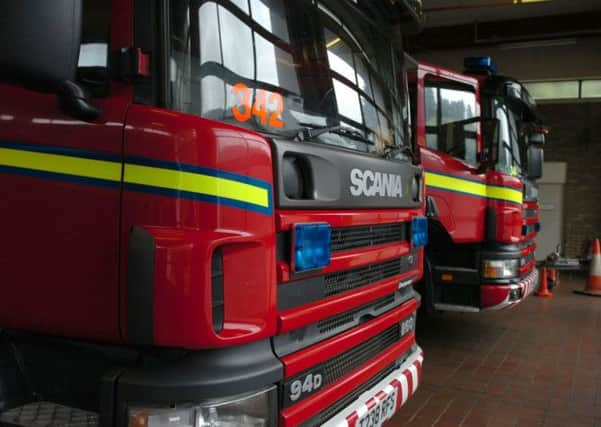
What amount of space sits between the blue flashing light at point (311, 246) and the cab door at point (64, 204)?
1.92ft

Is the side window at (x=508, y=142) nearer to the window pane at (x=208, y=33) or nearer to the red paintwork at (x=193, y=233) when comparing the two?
the window pane at (x=208, y=33)

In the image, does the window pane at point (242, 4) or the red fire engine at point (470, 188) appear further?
the red fire engine at point (470, 188)

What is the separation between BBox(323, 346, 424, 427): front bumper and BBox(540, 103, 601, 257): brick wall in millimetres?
10327

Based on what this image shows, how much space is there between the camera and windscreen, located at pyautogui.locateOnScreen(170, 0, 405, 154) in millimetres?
1766

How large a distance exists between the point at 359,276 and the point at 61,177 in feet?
4.11

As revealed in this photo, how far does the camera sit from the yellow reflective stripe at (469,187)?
525cm

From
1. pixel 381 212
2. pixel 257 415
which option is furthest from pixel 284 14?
pixel 257 415

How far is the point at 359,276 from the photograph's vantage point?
7.97ft

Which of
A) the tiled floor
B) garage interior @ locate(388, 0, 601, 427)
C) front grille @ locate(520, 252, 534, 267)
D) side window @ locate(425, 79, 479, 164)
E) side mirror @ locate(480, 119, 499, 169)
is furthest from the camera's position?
front grille @ locate(520, 252, 534, 267)

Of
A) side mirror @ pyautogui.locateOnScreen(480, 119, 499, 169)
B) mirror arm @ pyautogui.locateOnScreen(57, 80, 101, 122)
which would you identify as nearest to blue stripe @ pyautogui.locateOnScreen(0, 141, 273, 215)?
mirror arm @ pyautogui.locateOnScreen(57, 80, 101, 122)

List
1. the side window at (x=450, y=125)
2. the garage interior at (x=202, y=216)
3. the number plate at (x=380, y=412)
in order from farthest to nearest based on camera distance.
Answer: the side window at (x=450, y=125) < the number plate at (x=380, y=412) < the garage interior at (x=202, y=216)

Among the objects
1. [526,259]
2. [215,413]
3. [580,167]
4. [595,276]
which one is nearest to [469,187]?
[526,259]

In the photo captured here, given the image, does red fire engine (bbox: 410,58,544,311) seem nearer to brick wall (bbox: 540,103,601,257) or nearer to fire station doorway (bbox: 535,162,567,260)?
fire station doorway (bbox: 535,162,567,260)

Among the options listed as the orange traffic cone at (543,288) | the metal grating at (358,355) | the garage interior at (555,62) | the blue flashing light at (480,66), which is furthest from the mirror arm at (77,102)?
the garage interior at (555,62)
